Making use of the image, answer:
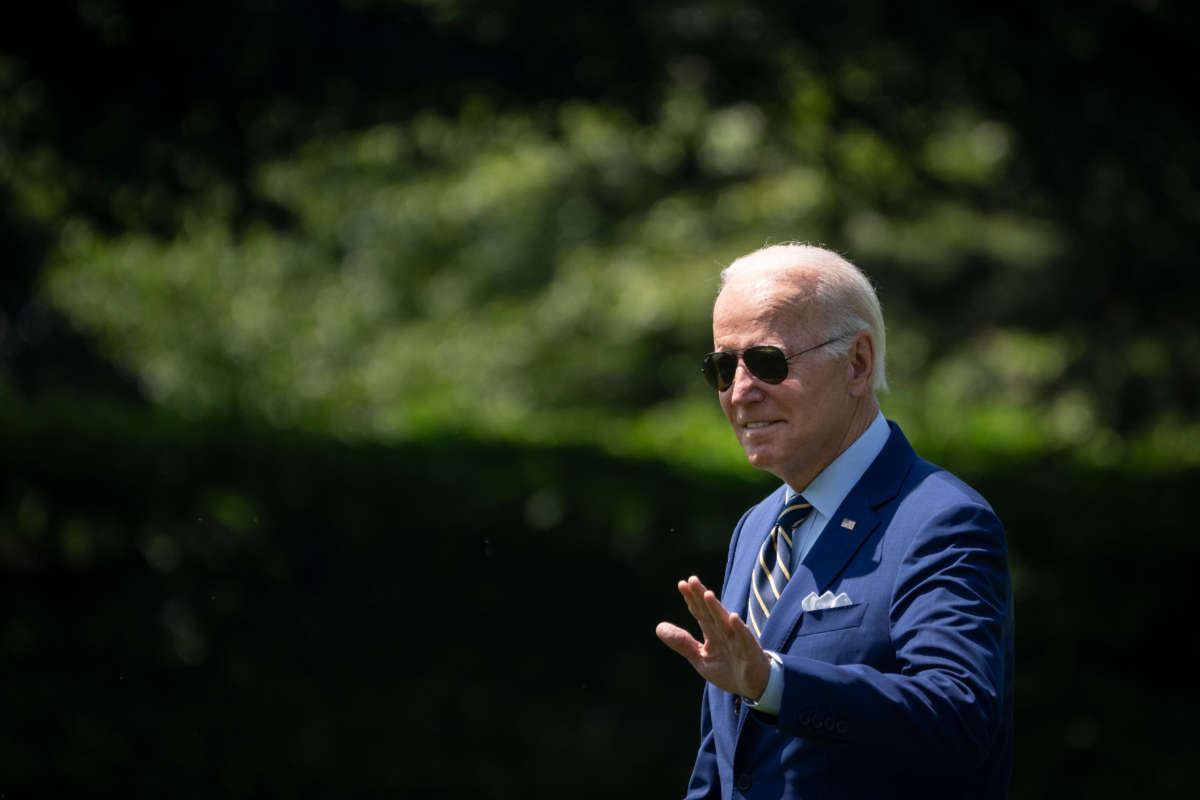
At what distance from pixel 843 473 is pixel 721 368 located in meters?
0.33

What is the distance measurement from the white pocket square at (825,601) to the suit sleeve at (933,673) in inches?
3.7

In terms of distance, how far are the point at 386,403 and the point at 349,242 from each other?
375 centimetres

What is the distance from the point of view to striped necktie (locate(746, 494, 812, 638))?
9.02 ft

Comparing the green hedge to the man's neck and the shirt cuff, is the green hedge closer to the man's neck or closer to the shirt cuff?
the man's neck

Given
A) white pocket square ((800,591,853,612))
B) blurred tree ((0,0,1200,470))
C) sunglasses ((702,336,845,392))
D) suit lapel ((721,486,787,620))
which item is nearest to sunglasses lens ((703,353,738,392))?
sunglasses ((702,336,845,392))

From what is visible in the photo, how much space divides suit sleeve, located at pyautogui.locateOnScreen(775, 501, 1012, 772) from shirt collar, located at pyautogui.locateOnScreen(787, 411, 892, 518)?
247 mm

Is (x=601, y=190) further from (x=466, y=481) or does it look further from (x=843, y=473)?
(x=843, y=473)

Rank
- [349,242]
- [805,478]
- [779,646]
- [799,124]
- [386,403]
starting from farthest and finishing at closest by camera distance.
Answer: [349,242], [386,403], [799,124], [805,478], [779,646]

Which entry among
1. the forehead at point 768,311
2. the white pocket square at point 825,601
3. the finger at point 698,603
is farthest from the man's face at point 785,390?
the finger at point 698,603

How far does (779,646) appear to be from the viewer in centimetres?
259

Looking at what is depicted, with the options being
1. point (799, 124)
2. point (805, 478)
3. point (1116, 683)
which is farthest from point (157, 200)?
point (805, 478)

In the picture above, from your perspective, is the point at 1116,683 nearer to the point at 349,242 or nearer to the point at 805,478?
the point at 805,478

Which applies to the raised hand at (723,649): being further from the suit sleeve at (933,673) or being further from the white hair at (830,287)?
the white hair at (830,287)

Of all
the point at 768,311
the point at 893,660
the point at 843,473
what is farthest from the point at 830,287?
the point at 893,660
